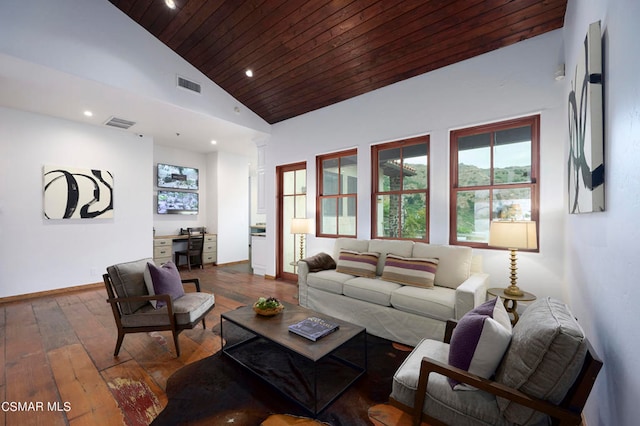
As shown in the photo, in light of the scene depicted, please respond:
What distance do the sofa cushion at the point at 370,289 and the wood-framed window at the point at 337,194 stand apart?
1.28 metres

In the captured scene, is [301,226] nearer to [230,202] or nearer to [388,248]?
[388,248]

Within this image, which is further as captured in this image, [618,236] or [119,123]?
[119,123]

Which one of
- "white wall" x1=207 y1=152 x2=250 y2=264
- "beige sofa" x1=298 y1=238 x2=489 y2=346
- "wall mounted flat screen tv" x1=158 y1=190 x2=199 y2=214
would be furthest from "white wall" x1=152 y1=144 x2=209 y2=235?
"beige sofa" x1=298 y1=238 x2=489 y2=346

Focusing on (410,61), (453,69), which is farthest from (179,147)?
(453,69)

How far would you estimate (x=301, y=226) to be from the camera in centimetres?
454

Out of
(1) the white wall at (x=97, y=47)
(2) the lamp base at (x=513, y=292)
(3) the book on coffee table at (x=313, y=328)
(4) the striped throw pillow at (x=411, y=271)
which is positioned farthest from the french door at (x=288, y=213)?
(2) the lamp base at (x=513, y=292)

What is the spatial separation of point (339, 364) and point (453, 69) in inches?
138

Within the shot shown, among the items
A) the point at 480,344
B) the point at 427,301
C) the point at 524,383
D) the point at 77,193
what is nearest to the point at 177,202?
the point at 77,193

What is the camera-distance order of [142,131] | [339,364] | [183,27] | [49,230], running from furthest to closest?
[142,131] < [49,230] < [183,27] < [339,364]

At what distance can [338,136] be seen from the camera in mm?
4484

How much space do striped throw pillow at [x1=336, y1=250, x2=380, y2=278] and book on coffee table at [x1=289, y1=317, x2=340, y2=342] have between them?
1208mm

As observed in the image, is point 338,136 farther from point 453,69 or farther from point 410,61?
point 453,69

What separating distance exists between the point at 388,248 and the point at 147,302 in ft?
8.87

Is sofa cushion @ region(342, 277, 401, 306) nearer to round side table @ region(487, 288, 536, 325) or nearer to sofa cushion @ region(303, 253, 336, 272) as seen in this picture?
sofa cushion @ region(303, 253, 336, 272)
